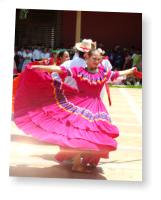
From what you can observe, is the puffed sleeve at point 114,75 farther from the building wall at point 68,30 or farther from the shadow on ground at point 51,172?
the building wall at point 68,30

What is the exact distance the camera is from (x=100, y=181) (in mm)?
3549

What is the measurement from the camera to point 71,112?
12.7 feet

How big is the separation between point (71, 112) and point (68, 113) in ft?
0.13

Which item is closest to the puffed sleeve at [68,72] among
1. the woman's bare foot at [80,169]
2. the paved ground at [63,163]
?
the paved ground at [63,163]

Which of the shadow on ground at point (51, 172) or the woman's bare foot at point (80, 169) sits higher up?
the woman's bare foot at point (80, 169)

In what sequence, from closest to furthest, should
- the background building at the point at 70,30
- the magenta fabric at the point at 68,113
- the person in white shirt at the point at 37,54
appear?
1. the magenta fabric at the point at 68,113
2. the person in white shirt at the point at 37,54
3. the background building at the point at 70,30

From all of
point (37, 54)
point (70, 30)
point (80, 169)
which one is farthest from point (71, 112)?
point (70, 30)

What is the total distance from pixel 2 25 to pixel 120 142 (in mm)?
2633

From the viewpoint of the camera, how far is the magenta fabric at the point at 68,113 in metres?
3.63

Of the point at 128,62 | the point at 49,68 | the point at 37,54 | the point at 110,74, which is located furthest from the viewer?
the point at 128,62

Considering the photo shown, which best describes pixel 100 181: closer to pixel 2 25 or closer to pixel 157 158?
pixel 157 158

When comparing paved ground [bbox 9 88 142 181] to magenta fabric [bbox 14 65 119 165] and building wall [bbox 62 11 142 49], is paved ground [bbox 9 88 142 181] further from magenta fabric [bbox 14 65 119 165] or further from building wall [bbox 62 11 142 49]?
building wall [bbox 62 11 142 49]

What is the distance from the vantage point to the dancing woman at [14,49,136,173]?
3.64m

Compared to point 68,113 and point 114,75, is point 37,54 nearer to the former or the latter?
point 114,75
